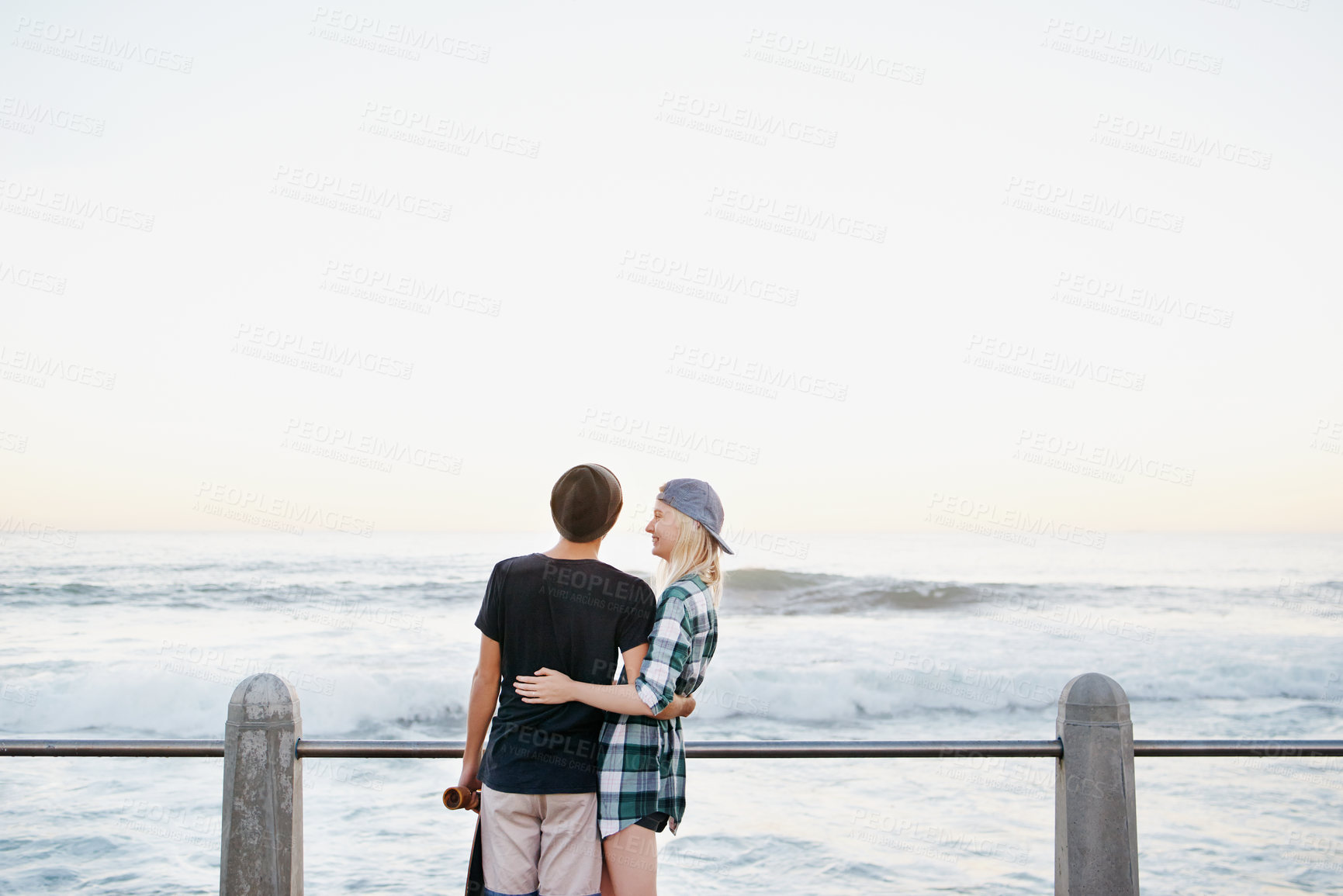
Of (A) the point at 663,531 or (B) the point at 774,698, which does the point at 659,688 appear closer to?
(A) the point at 663,531

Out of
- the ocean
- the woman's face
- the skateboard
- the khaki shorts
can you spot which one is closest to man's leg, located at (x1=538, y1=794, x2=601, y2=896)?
the khaki shorts

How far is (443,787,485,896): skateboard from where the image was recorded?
2568mm

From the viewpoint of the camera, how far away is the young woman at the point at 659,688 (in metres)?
2.41

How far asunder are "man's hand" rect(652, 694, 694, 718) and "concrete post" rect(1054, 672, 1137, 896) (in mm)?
1544

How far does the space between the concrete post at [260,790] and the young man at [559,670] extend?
1030mm

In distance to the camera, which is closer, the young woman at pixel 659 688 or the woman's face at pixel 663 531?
the young woman at pixel 659 688

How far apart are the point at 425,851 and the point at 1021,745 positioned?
5.15 m

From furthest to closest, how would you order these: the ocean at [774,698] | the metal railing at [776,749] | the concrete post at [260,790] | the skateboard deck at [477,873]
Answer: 1. the ocean at [774,698]
2. the concrete post at [260,790]
3. the metal railing at [776,749]
4. the skateboard deck at [477,873]

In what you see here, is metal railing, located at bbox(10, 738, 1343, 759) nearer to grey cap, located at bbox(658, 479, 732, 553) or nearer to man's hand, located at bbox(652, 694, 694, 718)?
man's hand, located at bbox(652, 694, 694, 718)

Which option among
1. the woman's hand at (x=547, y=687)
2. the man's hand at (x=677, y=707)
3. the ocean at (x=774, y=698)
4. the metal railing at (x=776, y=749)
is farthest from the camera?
the ocean at (x=774, y=698)

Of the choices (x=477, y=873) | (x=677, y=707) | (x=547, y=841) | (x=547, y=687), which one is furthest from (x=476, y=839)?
(x=677, y=707)

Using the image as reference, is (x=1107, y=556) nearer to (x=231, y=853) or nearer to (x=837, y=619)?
(x=837, y=619)

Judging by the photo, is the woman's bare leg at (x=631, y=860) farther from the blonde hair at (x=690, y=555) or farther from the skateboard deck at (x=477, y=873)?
the blonde hair at (x=690, y=555)

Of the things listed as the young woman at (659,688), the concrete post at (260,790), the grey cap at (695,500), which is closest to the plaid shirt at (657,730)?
the young woman at (659,688)
